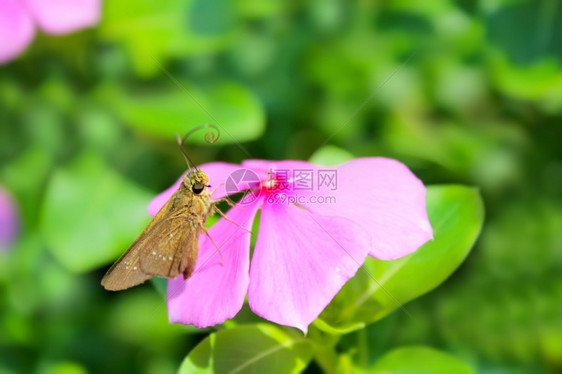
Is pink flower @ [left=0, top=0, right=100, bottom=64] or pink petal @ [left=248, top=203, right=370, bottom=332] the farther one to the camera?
pink flower @ [left=0, top=0, right=100, bottom=64]

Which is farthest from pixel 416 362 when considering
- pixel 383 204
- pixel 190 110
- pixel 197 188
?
pixel 190 110

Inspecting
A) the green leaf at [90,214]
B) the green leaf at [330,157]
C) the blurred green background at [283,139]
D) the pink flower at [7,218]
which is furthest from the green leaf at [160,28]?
the green leaf at [330,157]

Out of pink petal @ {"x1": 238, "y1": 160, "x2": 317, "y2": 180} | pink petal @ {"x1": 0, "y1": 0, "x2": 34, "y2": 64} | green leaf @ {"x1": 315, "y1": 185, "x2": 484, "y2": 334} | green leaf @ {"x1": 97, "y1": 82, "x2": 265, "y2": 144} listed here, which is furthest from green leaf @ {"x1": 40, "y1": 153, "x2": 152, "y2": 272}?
green leaf @ {"x1": 315, "y1": 185, "x2": 484, "y2": 334}

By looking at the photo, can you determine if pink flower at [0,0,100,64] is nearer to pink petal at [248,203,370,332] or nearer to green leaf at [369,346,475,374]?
pink petal at [248,203,370,332]

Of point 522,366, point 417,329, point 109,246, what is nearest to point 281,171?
point 109,246

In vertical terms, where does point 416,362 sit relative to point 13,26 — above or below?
below

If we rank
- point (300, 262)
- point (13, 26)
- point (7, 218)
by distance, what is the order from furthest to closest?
point (7, 218) < point (13, 26) < point (300, 262)

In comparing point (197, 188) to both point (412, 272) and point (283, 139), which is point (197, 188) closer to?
point (412, 272)
